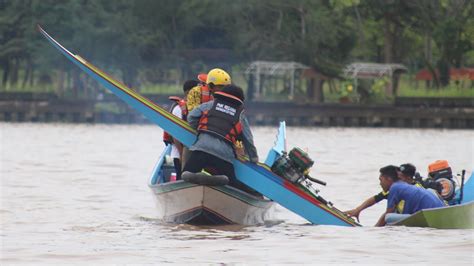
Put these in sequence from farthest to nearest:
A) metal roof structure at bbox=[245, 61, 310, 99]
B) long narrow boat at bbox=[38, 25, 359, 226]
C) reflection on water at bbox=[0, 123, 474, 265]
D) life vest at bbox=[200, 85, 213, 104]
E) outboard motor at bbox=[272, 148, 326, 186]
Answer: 1. metal roof structure at bbox=[245, 61, 310, 99]
2. life vest at bbox=[200, 85, 213, 104]
3. outboard motor at bbox=[272, 148, 326, 186]
4. long narrow boat at bbox=[38, 25, 359, 226]
5. reflection on water at bbox=[0, 123, 474, 265]

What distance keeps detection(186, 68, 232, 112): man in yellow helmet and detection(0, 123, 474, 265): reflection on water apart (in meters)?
1.69

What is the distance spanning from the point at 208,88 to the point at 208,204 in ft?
5.60

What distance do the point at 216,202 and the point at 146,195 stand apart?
8564 mm

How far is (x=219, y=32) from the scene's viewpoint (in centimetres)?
8256

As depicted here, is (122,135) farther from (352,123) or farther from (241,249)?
(241,249)

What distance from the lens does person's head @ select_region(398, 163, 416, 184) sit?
57.3ft

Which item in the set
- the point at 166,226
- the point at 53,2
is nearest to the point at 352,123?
the point at 53,2

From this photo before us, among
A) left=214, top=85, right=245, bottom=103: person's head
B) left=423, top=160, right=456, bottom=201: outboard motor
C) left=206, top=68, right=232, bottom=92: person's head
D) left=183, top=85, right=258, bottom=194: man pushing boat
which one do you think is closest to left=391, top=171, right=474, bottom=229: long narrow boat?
left=423, top=160, right=456, bottom=201: outboard motor

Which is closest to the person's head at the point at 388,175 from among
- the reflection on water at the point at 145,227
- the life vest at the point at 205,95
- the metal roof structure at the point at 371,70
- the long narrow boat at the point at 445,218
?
the long narrow boat at the point at 445,218

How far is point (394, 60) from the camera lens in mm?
82312

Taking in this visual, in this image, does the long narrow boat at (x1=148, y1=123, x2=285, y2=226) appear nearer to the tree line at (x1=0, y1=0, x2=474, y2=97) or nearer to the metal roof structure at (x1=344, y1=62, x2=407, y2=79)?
the metal roof structure at (x1=344, y1=62, x2=407, y2=79)

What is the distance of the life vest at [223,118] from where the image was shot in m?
17.4

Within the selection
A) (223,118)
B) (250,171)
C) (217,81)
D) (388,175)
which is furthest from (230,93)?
(388,175)

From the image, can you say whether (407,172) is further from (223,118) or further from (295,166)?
(223,118)
